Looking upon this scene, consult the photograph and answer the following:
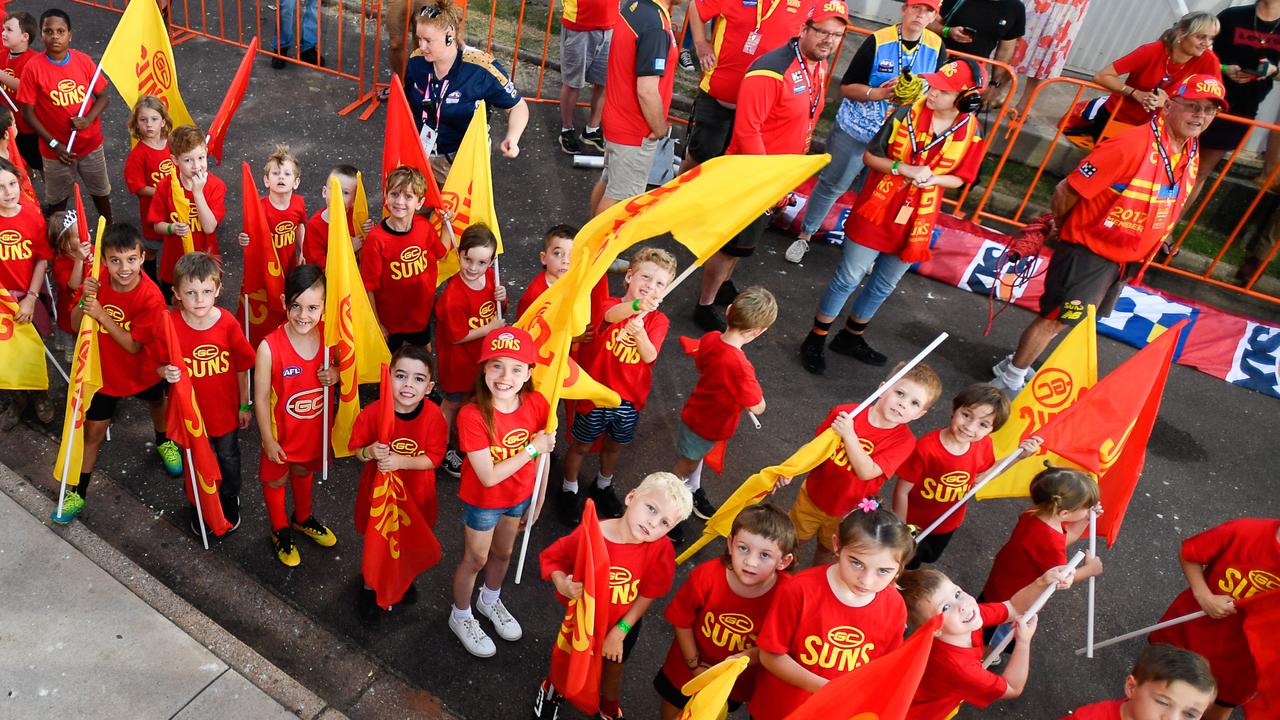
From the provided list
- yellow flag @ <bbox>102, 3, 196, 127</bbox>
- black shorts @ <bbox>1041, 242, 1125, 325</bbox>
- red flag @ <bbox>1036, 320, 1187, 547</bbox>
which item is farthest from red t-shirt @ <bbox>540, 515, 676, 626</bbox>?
yellow flag @ <bbox>102, 3, 196, 127</bbox>

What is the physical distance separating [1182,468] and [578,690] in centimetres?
511

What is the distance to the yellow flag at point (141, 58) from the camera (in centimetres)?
614

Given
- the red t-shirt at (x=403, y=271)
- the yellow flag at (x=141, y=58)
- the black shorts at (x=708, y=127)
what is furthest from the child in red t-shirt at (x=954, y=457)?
the yellow flag at (x=141, y=58)

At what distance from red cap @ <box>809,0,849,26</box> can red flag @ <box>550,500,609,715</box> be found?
152 inches

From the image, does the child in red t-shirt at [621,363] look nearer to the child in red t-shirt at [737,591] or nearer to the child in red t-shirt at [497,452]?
the child in red t-shirt at [497,452]

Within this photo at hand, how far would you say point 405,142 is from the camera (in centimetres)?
583

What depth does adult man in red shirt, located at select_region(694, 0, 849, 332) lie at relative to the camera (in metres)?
6.17

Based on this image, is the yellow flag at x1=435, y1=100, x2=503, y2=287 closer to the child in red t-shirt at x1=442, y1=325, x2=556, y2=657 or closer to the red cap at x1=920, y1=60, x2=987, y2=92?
the child in red t-shirt at x1=442, y1=325, x2=556, y2=657

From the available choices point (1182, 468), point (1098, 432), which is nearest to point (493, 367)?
point (1098, 432)

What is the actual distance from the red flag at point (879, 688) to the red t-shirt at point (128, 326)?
3517 mm

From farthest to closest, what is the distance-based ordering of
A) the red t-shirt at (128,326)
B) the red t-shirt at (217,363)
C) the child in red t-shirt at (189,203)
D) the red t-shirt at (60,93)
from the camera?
the red t-shirt at (60,93) < the child in red t-shirt at (189,203) < the red t-shirt at (128,326) < the red t-shirt at (217,363)

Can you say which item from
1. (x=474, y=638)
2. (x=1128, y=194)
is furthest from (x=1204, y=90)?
(x=474, y=638)

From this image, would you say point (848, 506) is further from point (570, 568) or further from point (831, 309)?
point (831, 309)

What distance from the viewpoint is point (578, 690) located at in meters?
3.83
